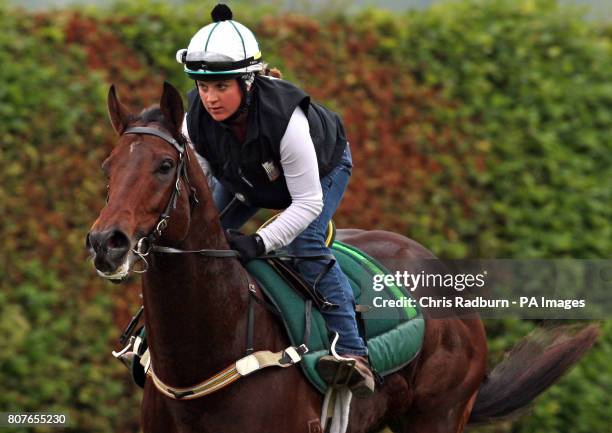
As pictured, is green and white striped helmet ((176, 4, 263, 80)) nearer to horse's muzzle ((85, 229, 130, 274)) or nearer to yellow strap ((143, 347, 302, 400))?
horse's muzzle ((85, 229, 130, 274))

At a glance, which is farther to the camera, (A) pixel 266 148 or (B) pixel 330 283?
(B) pixel 330 283

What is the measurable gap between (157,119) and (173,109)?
3.0 inches

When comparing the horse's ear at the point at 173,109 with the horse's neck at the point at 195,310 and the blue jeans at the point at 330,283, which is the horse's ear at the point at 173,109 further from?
the blue jeans at the point at 330,283

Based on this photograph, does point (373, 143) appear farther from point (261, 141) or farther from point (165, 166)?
point (165, 166)

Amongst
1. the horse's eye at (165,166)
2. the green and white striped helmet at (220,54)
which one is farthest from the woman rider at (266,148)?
the horse's eye at (165,166)

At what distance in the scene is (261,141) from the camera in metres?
4.64

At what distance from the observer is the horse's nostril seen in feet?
12.7

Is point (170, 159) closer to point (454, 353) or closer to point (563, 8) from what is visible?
point (454, 353)

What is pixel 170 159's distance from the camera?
4199mm

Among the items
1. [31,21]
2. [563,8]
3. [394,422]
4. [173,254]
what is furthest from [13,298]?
[563,8]

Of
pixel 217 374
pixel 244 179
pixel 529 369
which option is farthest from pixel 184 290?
pixel 529 369

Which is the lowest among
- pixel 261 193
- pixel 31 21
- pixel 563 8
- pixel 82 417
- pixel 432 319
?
pixel 82 417

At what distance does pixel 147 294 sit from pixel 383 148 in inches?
175

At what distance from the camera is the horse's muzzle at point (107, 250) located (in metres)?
Result: 3.85
